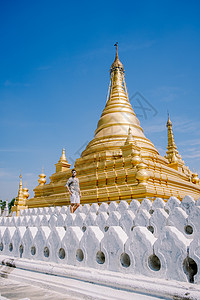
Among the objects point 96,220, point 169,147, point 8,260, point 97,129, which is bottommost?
point 8,260

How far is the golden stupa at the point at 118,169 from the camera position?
10711mm

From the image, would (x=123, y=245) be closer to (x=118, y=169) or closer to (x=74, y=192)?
(x=74, y=192)

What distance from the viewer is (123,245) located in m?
2.84

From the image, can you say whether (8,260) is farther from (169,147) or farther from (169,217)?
(169,147)

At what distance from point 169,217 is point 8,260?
2.94 meters

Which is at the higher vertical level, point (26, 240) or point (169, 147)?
point (169, 147)

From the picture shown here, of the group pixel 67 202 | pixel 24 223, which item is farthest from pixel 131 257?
pixel 67 202

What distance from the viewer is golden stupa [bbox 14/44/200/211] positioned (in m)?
10.7

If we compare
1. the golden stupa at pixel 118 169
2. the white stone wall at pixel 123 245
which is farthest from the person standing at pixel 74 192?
the golden stupa at pixel 118 169

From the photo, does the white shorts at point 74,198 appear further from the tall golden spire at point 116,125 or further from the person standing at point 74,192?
the tall golden spire at point 116,125

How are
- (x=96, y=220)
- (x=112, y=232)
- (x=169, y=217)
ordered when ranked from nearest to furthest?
(x=112, y=232)
(x=169, y=217)
(x=96, y=220)

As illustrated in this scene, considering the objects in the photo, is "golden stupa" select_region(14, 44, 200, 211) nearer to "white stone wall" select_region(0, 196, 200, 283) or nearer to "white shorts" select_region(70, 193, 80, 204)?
"white shorts" select_region(70, 193, 80, 204)

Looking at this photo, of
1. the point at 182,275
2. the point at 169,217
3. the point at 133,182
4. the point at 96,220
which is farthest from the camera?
the point at 133,182

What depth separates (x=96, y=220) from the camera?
5.23 meters
